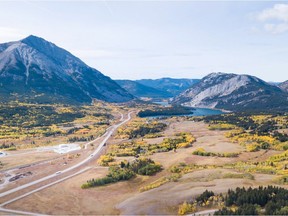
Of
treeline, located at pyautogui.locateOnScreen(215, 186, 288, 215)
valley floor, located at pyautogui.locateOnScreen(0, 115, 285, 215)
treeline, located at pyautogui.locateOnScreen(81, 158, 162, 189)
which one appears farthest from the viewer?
treeline, located at pyautogui.locateOnScreen(81, 158, 162, 189)

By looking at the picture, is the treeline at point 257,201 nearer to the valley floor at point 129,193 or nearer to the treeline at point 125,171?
the valley floor at point 129,193

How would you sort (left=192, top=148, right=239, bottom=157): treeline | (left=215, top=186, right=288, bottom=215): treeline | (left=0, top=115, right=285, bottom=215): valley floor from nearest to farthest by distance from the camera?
(left=215, top=186, right=288, bottom=215): treeline < (left=0, top=115, right=285, bottom=215): valley floor < (left=192, top=148, right=239, bottom=157): treeline

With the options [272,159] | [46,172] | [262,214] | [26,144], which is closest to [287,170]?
[272,159]

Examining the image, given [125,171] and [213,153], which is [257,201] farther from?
[213,153]

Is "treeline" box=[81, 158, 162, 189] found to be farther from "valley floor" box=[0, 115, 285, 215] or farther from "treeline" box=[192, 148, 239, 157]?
"treeline" box=[192, 148, 239, 157]

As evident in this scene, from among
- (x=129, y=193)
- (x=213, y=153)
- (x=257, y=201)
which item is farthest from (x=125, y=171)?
(x=257, y=201)

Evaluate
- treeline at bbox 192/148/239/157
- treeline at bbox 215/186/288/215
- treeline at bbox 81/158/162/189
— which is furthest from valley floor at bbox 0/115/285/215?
treeline at bbox 192/148/239/157

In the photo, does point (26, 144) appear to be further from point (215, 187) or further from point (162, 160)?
point (215, 187)

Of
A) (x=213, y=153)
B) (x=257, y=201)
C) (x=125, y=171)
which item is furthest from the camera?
(x=213, y=153)

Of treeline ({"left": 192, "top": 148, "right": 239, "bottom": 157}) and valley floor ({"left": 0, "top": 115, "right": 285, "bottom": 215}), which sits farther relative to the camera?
treeline ({"left": 192, "top": 148, "right": 239, "bottom": 157})
